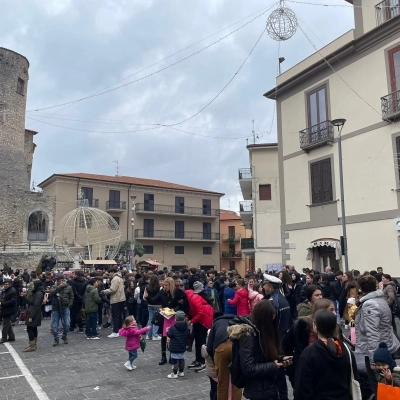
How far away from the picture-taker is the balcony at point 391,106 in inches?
593

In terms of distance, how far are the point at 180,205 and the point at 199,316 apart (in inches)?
1709

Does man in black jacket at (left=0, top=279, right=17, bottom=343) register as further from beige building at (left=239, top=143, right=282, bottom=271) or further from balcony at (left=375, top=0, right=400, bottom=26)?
beige building at (left=239, top=143, right=282, bottom=271)

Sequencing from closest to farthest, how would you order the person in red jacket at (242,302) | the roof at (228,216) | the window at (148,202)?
the person in red jacket at (242,302)
the window at (148,202)
the roof at (228,216)

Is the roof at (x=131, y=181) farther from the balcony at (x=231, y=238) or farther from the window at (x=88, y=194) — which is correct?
the balcony at (x=231, y=238)

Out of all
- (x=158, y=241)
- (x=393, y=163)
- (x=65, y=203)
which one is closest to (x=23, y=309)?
(x=393, y=163)

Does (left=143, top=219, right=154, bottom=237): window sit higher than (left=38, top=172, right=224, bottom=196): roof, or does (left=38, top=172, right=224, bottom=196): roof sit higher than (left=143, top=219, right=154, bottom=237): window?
(left=38, top=172, right=224, bottom=196): roof

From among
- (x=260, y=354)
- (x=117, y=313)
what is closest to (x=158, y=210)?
(x=117, y=313)

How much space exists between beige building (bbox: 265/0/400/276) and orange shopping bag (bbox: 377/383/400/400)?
13.1m

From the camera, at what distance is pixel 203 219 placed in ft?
169

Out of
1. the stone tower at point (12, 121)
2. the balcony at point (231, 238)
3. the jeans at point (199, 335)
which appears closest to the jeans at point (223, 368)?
the jeans at point (199, 335)

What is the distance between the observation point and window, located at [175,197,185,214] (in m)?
50.1

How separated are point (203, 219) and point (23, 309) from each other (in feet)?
124

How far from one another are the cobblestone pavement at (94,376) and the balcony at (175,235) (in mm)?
36590

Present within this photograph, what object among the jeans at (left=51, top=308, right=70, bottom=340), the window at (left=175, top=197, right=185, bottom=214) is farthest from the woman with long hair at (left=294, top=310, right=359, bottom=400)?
the window at (left=175, top=197, right=185, bottom=214)
